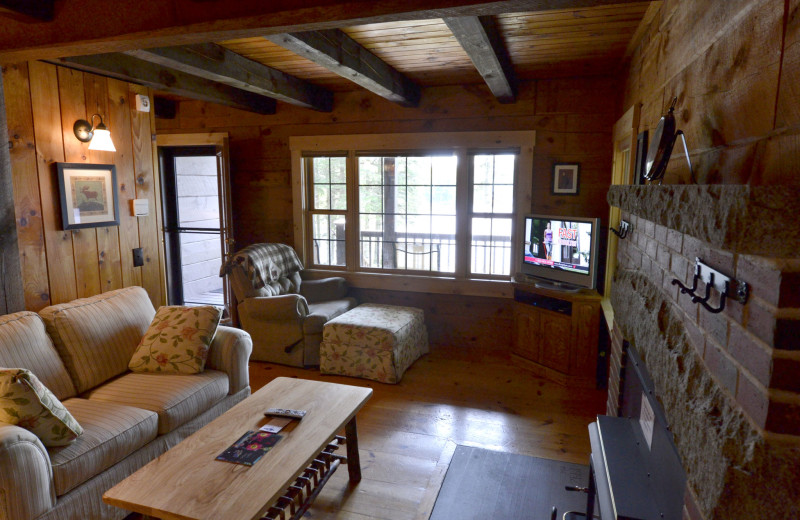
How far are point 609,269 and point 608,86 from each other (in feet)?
4.90

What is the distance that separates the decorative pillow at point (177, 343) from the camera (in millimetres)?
2812

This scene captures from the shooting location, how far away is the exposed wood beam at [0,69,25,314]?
241cm

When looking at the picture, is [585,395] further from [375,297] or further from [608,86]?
[608,86]

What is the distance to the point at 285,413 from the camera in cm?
229

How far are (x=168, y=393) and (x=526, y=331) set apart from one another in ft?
8.97

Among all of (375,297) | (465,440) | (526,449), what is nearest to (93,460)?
(465,440)

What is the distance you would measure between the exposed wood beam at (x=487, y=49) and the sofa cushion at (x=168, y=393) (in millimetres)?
2310

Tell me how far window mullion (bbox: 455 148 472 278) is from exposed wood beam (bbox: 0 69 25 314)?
3.22 metres

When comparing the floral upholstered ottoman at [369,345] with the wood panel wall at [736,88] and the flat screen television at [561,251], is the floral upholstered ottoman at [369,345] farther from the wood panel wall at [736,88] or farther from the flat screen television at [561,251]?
the wood panel wall at [736,88]

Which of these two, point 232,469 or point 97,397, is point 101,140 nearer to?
point 97,397

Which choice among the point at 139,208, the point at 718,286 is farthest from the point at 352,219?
the point at 718,286

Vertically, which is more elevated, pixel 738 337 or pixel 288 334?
pixel 738 337

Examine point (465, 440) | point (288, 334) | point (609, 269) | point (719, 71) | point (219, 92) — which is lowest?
point (465, 440)

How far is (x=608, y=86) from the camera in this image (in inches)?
153
